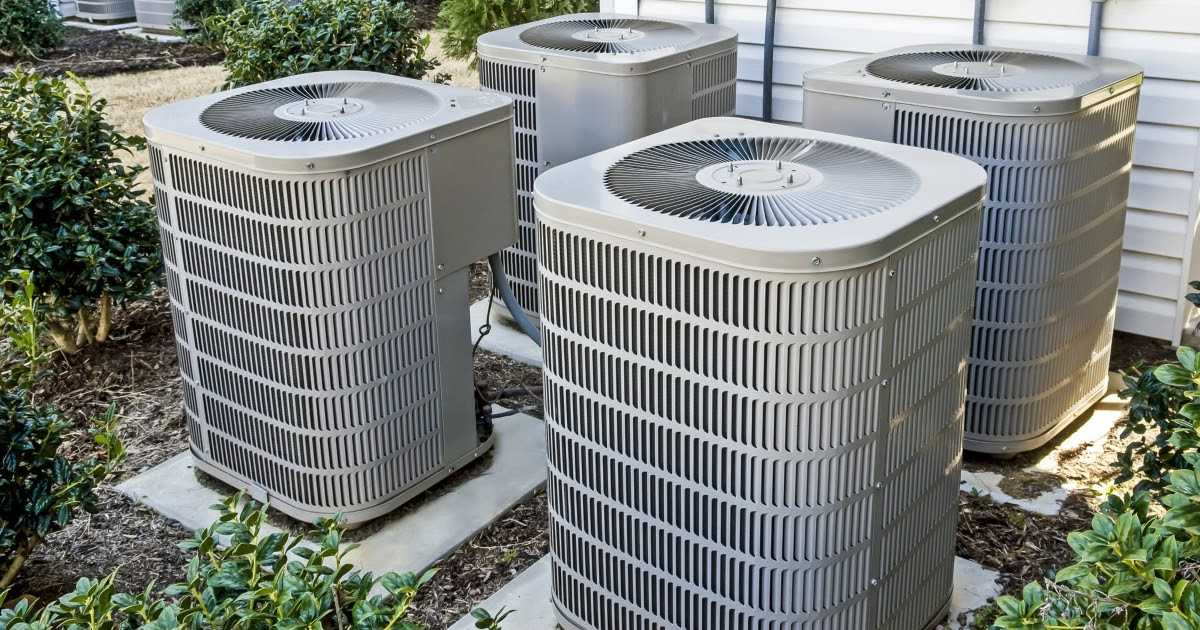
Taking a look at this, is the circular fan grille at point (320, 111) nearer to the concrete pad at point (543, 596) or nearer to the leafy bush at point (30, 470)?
the leafy bush at point (30, 470)

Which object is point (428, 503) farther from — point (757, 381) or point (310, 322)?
point (757, 381)

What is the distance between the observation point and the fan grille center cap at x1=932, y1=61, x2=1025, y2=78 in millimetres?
3938

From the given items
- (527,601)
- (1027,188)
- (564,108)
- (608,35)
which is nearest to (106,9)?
(608,35)

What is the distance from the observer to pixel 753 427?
7.82ft

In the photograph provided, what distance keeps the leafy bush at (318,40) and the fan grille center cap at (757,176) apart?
3.54m

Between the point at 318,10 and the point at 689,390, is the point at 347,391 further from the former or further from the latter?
the point at 318,10

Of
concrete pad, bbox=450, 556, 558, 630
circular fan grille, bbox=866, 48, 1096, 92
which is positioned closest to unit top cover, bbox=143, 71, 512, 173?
concrete pad, bbox=450, 556, 558, 630

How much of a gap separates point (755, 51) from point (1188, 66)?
2093mm

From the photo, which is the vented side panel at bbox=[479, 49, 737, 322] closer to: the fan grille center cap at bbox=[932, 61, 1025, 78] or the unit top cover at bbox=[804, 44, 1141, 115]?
the unit top cover at bbox=[804, 44, 1141, 115]

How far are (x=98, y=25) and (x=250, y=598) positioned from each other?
50.6 ft

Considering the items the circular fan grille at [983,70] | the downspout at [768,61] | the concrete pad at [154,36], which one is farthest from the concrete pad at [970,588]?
the concrete pad at [154,36]

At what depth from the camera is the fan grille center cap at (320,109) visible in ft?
11.8

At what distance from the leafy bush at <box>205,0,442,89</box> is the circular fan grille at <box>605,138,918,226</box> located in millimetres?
3338

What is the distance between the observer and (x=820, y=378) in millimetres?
2314
